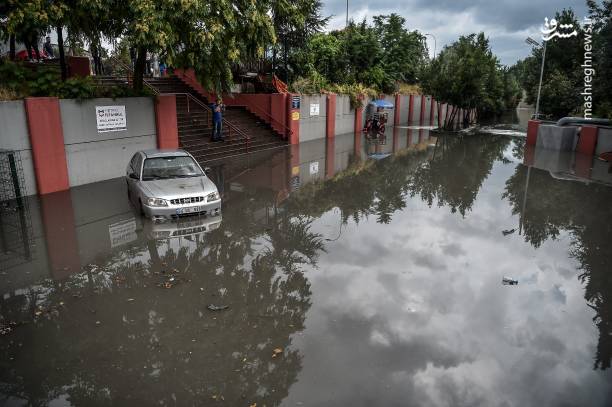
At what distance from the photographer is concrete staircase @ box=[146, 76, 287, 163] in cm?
1872

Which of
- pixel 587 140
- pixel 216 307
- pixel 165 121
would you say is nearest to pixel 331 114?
pixel 165 121

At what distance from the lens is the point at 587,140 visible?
21.5 metres

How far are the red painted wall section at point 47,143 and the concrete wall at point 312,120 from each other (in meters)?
14.4

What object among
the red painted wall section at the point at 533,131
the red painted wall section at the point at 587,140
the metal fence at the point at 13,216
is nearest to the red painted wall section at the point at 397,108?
the red painted wall section at the point at 533,131

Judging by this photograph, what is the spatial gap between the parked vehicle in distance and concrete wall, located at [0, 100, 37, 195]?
3.12 metres

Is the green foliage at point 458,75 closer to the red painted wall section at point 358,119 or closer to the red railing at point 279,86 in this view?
the red painted wall section at point 358,119

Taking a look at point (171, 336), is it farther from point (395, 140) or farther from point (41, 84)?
point (395, 140)

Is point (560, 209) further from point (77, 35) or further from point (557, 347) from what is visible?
point (77, 35)

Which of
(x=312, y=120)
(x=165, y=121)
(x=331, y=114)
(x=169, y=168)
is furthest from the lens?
(x=331, y=114)

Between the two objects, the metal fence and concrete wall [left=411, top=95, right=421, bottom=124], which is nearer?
the metal fence

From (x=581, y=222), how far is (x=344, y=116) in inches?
826

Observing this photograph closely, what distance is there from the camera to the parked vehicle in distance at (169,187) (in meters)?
9.17

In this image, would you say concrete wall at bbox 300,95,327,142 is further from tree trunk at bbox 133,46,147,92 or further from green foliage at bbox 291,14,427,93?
tree trunk at bbox 133,46,147,92

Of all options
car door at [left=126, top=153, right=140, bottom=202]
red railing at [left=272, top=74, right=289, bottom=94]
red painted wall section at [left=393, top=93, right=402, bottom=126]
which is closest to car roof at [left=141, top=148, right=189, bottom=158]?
car door at [left=126, top=153, right=140, bottom=202]
